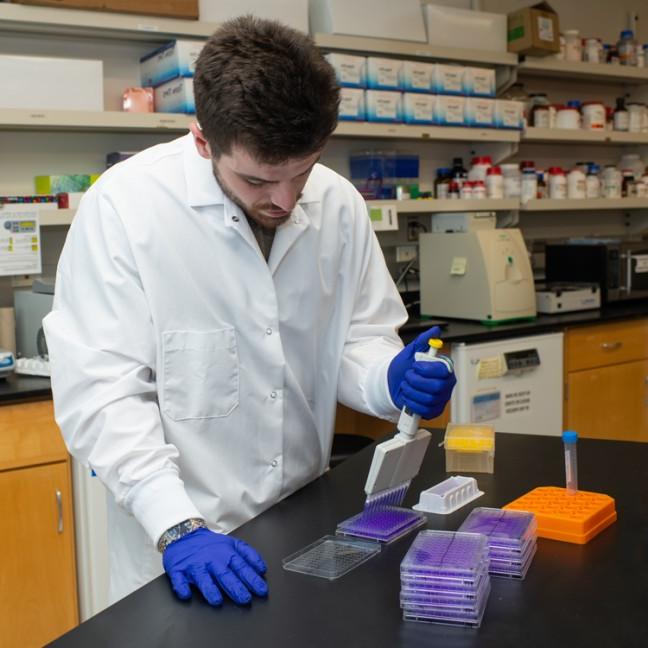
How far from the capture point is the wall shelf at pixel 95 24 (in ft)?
8.64

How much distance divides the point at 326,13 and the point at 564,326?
62.3 inches

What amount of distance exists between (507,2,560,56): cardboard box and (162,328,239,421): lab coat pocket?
2.81 meters

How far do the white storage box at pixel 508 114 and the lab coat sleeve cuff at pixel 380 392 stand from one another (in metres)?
2.43

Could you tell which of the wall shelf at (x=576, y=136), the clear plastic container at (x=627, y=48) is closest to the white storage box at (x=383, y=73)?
the wall shelf at (x=576, y=136)

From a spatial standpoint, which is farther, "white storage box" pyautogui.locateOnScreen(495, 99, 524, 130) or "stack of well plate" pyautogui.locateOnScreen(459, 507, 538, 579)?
"white storage box" pyautogui.locateOnScreen(495, 99, 524, 130)

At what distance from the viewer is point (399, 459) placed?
1312mm

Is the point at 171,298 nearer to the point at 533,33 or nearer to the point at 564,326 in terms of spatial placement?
the point at 564,326

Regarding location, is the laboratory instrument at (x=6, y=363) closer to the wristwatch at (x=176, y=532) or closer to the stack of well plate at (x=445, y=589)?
the wristwatch at (x=176, y=532)

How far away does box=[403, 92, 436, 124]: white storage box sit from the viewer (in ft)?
11.3

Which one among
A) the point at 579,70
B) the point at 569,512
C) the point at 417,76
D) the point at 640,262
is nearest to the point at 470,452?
the point at 569,512

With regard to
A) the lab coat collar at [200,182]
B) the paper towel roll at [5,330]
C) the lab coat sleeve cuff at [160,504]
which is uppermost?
the lab coat collar at [200,182]

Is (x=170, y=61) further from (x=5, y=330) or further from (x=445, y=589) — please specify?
(x=445, y=589)

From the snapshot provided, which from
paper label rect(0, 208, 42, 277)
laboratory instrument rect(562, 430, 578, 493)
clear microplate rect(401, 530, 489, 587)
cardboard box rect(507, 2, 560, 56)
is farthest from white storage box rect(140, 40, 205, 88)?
clear microplate rect(401, 530, 489, 587)

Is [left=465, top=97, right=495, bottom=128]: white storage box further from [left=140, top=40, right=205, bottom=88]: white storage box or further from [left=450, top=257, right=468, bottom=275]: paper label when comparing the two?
[left=140, top=40, right=205, bottom=88]: white storage box
